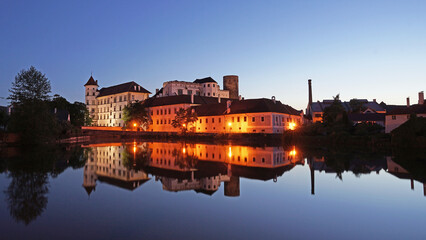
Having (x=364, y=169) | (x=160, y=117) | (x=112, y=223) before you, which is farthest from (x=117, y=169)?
(x=160, y=117)

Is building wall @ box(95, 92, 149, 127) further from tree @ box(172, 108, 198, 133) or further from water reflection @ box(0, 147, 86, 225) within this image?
water reflection @ box(0, 147, 86, 225)

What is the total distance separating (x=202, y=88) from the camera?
101562mm

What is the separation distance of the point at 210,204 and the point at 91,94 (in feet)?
387

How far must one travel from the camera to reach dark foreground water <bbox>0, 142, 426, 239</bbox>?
317 inches

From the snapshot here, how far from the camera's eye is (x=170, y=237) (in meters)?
7.54

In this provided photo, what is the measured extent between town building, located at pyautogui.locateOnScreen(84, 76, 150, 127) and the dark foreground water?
85201 millimetres

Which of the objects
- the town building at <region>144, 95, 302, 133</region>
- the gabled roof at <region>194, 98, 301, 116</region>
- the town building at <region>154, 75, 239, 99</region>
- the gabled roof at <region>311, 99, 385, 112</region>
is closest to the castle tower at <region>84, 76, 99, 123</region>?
the town building at <region>154, 75, 239, 99</region>

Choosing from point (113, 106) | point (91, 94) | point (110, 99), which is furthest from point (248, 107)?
point (91, 94)

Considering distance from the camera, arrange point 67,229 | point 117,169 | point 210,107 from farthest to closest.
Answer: point 210,107, point 117,169, point 67,229

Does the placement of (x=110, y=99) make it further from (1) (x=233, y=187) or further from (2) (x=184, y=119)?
(1) (x=233, y=187)

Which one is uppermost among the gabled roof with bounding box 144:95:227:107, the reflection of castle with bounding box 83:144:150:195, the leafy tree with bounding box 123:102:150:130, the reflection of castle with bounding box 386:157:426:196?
the gabled roof with bounding box 144:95:227:107

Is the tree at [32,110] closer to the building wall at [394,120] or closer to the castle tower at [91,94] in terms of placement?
the building wall at [394,120]

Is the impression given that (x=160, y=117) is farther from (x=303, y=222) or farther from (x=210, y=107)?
(x=303, y=222)

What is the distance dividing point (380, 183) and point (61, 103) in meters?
87.8
